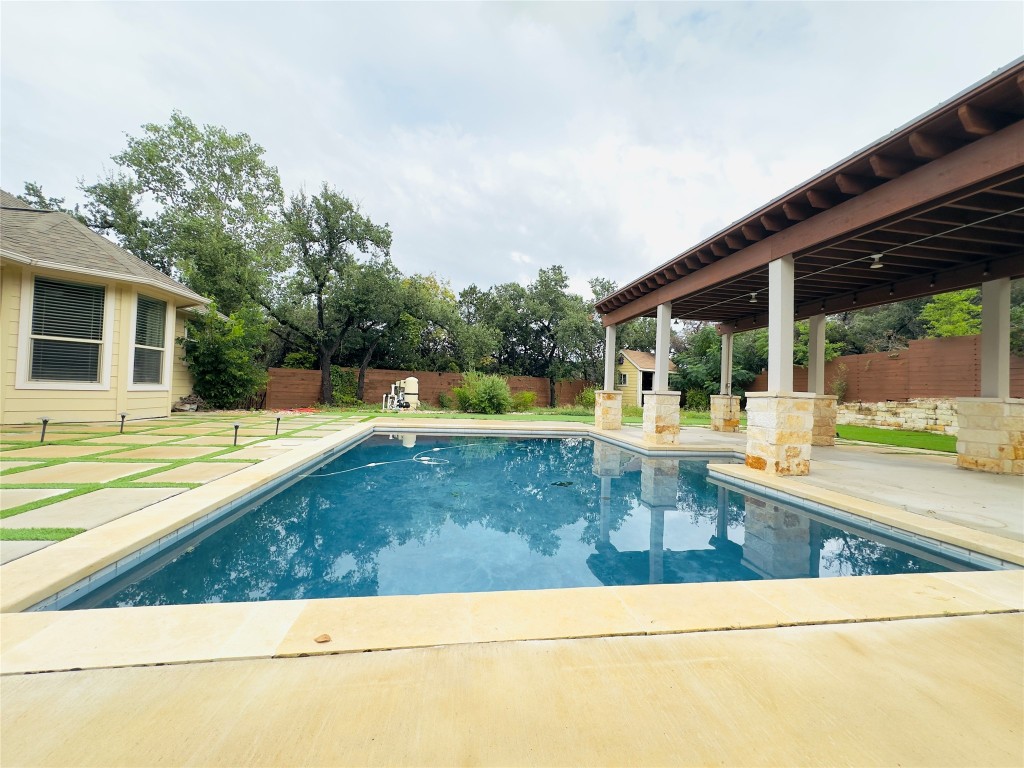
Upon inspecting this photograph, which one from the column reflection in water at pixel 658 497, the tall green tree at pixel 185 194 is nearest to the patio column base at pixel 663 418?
the column reflection in water at pixel 658 497

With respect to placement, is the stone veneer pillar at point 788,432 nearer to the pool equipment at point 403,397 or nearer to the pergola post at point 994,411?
the pergola post at point 994,411

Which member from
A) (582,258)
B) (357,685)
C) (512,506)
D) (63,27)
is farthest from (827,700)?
(582,258)

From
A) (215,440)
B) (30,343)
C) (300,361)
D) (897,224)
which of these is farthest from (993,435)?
(300,361)

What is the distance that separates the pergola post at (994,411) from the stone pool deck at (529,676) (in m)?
5.15

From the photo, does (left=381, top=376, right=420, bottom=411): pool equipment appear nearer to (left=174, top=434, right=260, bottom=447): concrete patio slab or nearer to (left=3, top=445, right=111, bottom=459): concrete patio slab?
(left=174, top=434, right=260, bottom=447): concrete patio slab

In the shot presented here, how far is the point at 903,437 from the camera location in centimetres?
1059

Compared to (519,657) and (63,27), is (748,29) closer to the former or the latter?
(519,657)

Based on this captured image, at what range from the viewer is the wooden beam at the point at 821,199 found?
512cm

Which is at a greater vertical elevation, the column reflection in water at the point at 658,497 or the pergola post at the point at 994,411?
the pergola post at the point at 994,411

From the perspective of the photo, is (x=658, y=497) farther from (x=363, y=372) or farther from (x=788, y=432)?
(x=363, y=372)

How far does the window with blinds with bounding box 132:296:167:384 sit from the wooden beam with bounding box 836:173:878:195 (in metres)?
12.6

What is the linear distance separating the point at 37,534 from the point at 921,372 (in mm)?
17490

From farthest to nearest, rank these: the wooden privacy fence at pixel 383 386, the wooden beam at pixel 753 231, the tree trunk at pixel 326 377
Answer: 1. the tree trunk at pixel 326 377
2. the wooden privacy fence at pixel 383 386
3. the wooden beam at pixel 753 231

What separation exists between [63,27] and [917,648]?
1451 cm
